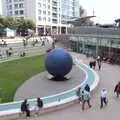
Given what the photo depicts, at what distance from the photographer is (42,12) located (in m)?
120

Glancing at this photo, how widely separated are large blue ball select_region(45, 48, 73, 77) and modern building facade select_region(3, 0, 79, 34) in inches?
3531

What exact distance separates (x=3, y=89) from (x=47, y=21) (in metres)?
102

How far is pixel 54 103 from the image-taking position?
17766mm

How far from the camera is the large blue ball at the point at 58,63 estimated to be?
955 inches

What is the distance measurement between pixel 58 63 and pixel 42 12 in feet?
321

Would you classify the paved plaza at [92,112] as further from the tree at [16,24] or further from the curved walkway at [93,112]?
the tree at [16,24]

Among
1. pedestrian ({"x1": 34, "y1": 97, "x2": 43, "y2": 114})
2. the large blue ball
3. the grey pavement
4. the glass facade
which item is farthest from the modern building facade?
pedestrian ({"x1": 34, "y1": 97, "x2": 43, "y2": 114})

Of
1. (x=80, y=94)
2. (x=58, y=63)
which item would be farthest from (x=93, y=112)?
(x=58, y=63)

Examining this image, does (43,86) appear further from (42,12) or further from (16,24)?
(42,12)

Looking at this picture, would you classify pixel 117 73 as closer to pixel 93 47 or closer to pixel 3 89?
pixel 3 89

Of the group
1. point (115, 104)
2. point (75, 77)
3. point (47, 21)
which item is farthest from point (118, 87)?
point (47, 21)

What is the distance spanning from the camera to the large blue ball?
79.6ft

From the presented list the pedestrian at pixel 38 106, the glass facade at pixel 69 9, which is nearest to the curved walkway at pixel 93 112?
the pedestrian at pixel 38 106

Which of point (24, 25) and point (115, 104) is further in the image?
point (24, 25)
